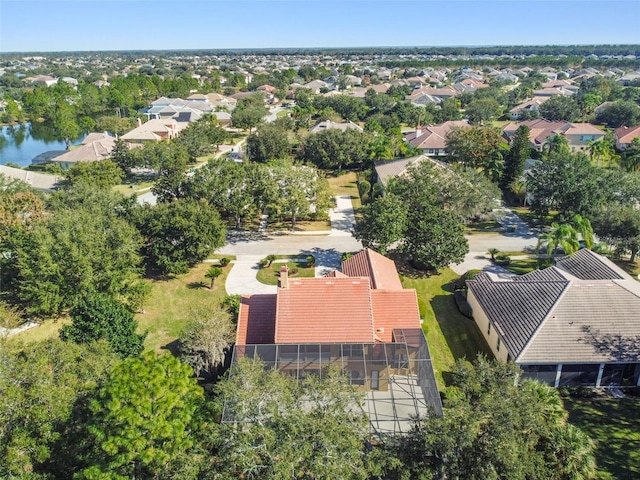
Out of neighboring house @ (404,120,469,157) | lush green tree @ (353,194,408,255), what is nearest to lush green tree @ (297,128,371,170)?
neighboring house @ (404,120,469,157)

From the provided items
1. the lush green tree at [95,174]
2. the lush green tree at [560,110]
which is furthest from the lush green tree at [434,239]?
the lush green tree at [560,110]

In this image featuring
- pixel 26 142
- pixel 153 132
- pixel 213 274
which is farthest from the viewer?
pixel 26 142

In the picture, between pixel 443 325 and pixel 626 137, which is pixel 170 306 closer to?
pixel 443 325

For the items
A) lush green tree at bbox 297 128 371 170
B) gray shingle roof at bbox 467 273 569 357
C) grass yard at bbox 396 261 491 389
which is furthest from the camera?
lush green tree at bbox 297 128 371 170

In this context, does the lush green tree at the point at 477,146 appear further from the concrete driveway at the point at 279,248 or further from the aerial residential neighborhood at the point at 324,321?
the concrete driveway at the point at 279,248

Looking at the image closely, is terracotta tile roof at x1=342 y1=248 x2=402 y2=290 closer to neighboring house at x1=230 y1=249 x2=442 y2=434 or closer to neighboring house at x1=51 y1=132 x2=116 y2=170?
neighboring house at x1=230 y1=249 x2=442 y2=434

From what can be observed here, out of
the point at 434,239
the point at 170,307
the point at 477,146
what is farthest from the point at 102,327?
the point at 477,146
